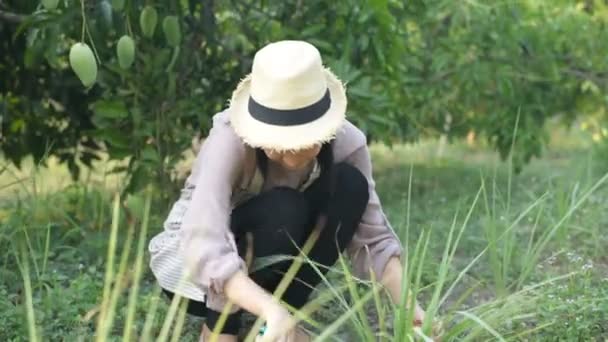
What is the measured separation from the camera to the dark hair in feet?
6.90

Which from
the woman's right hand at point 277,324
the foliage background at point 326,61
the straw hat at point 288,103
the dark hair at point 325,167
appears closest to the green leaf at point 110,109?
the foliage background at point 326,61

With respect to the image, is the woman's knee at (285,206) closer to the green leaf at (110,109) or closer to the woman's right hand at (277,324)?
the woman's right hand at (277,324)

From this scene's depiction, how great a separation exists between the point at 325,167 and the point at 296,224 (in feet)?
0.42

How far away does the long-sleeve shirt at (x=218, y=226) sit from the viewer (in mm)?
1906

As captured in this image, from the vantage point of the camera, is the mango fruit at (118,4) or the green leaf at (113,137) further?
the green leaf at (113,137)

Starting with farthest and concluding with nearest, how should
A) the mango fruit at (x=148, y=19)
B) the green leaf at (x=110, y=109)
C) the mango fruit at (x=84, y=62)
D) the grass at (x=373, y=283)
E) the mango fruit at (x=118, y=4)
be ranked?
1. the green leaf at (x=110, y=109)
2. the mango fruit at (x=148, y=19)
3. the mango fruit at (x=118, y=4)
4. the mango fruit at (x=84, y=62)
5. the grass at (x=373, y=283)

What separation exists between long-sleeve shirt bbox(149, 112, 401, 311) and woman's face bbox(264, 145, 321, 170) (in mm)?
68

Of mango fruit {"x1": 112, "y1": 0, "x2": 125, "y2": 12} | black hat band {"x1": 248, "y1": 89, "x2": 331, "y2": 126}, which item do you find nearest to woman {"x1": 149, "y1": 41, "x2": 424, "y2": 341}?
black hat band {"x1": 248, "y1": 89, "x2": 331, "y2": 126}

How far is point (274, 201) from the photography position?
2092mm

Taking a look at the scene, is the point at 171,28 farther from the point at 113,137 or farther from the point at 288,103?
the point at 288,103

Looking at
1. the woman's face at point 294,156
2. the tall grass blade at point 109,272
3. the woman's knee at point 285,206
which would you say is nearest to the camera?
the tall grass blade at point 109,272

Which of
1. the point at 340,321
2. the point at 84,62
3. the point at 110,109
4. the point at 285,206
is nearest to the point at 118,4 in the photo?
the point at 84,62

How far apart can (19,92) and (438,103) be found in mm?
1577

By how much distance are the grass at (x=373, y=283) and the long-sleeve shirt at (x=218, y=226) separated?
72 millimetres
